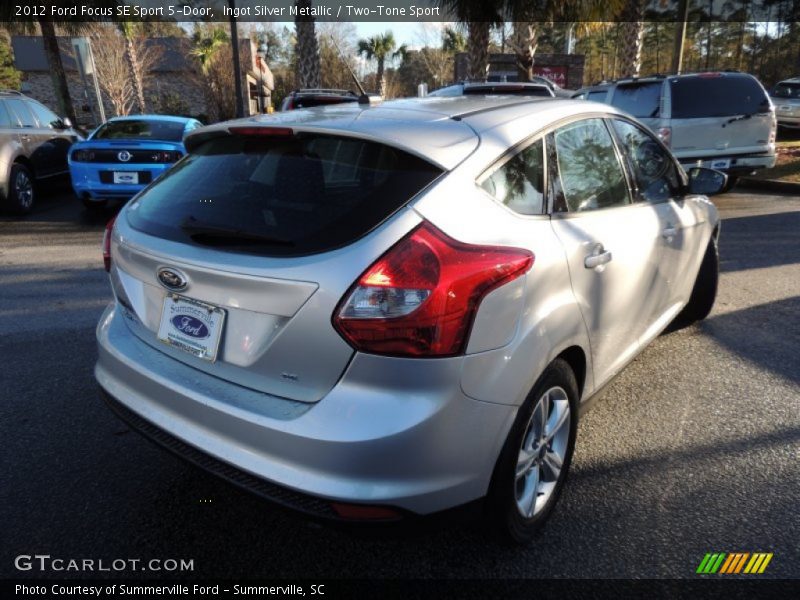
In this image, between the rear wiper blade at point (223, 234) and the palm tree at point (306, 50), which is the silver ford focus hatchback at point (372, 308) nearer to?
the rear wiper blade at point (223, 234)

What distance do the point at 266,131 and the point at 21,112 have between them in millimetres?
9265

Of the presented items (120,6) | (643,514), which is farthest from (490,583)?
(120,6)

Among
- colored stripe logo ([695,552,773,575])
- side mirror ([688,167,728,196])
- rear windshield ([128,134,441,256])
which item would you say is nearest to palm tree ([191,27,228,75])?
side mirror ([688,167,728,196])

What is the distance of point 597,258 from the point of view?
8.00ft

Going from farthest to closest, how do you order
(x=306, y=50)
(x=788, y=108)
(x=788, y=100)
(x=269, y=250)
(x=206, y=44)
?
(x=206, y=44), (x=788, y=100), (x=788, y=108), (x=306, y=50), (x=269, y=250)

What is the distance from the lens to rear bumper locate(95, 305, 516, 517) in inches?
68.0

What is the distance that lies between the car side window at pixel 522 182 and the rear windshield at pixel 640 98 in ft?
27.8

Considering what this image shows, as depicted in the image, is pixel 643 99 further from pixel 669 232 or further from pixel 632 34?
pixel 669 232

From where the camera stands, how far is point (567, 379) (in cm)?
231

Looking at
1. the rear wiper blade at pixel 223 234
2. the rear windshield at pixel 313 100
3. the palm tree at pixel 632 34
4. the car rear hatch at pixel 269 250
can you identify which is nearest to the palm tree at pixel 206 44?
the palm tree at pixel 632 34

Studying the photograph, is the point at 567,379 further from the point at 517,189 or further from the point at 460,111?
the point at 460,111

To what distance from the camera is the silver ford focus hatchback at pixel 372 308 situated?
69.0 inches

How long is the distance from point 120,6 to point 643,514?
67.3ft

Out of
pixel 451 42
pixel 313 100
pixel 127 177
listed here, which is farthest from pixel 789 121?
pixel 451 42
